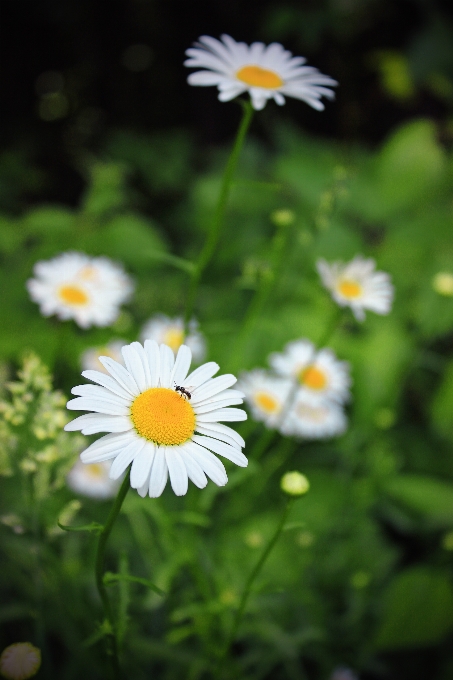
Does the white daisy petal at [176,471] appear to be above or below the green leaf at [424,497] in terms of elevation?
below

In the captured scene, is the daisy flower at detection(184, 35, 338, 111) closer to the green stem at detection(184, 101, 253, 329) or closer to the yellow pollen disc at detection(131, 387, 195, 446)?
the green stem at detection(184, 101, 253, 329)

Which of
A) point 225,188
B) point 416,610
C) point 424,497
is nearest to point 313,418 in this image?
point 424,497

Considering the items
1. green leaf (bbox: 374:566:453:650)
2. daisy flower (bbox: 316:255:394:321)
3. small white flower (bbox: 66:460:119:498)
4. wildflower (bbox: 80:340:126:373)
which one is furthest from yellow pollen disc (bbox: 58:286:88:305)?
green leaf (bbox: 374:566:453:650)

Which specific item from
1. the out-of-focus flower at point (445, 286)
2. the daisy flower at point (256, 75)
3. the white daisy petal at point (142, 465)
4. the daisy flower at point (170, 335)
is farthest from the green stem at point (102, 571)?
the out-of-focus flower at point (445, 286)

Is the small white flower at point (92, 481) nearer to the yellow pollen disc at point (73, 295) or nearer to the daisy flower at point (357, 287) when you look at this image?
the yellow pollen disc at point (73, 295)

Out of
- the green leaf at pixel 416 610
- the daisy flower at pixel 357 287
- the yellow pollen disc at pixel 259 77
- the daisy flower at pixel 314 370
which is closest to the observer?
the yellow pollen disc at pixel 259 77

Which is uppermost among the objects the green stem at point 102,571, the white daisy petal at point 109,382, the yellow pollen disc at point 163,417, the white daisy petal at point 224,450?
the white daisy petal at point 109,382

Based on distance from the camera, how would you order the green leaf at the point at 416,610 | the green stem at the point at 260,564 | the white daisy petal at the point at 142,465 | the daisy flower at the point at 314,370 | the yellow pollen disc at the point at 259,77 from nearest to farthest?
the white daisy petal at the point at 142,465 → the green stem at the point at 260,564 → the yellow pollen disc at the point at 259,77 → the green leaf at the point at 416,610 → the daisy flower at the point at 314,370

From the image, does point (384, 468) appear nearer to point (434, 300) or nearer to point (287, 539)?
point (287, 539)
